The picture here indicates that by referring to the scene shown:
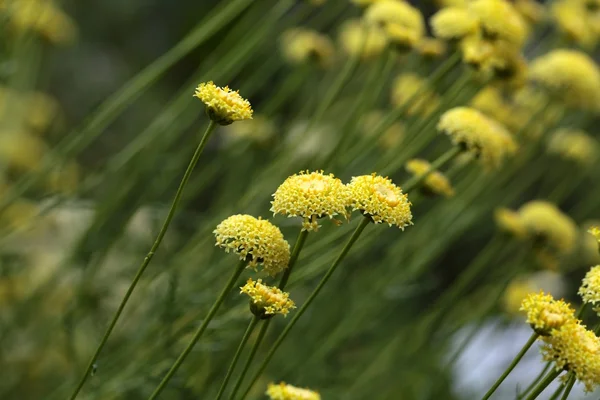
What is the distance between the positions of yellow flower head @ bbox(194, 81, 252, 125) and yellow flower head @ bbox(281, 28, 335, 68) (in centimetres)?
61

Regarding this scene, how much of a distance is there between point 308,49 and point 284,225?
34cm

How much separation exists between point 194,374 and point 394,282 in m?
0.32

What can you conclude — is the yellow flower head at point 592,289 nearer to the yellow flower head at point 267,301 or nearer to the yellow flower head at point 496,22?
the yellow flower head at point 267,301

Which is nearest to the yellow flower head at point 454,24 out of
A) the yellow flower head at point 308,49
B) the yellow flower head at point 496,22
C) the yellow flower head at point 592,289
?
the yellow flower head at point 496,22

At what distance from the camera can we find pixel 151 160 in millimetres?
1039

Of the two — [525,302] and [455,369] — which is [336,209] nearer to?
[525,302]

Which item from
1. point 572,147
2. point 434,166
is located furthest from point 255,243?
point 572,147

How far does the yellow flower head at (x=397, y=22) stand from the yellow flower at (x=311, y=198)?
1.52ft

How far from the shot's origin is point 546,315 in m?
0.52

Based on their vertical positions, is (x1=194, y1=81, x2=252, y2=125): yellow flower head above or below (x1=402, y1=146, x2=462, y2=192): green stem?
below

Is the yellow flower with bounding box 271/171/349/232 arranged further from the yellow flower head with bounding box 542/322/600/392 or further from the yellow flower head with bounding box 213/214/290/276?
the yellow flower head with bounding box 542/322/600/392

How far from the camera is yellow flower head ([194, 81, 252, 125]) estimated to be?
553mm

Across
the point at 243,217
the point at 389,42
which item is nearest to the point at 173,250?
the point at 389,42

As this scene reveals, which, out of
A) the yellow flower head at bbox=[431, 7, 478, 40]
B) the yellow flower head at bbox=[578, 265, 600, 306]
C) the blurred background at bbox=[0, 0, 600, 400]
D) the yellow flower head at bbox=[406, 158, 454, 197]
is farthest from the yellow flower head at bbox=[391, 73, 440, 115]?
the yellow flower head at bbox=[578, 265, 600, 306]
